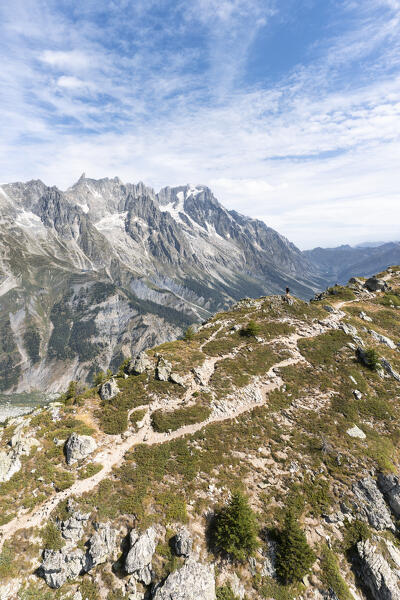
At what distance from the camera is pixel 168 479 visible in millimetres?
28875

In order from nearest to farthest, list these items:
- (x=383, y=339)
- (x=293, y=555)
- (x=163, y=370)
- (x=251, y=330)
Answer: (x=293, y=555)
(x=163, y=370)
(x=251, y=330)
(x=383, y=339)

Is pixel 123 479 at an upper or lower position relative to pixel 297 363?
lower

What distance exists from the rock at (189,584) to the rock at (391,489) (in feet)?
70.4

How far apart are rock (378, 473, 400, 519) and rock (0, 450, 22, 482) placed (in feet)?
139

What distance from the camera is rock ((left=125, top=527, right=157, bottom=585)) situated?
22.2 meters

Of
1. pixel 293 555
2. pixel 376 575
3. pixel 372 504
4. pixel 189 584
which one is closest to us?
pixel 189 584

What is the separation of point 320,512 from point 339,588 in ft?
17.8

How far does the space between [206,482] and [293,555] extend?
10213mm

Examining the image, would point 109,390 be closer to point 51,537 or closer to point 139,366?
point 139,366

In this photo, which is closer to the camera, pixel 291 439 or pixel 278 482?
pixel 278 482

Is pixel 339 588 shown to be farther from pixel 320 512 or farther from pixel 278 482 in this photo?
pixel 278 482

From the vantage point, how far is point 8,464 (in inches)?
1092

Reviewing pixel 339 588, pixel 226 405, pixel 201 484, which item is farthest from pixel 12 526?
pixel 339 588

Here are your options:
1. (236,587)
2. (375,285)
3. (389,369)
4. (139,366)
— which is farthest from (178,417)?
(375,285)
